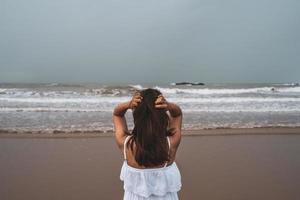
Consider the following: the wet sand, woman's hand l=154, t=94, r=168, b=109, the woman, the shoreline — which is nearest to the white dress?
the woman

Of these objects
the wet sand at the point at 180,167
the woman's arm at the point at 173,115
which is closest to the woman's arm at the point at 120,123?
the woman's arm at the point at 173,115

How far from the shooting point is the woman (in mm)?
2051

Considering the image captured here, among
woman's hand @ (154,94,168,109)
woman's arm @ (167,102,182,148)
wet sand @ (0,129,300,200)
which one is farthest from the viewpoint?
wet sand @ (0,129,300,200)

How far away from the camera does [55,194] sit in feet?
13.8

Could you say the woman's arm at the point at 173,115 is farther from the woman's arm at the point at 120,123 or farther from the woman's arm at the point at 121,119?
the woman's arm at the point at 120,123

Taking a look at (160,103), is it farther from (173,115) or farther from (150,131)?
(173,115)

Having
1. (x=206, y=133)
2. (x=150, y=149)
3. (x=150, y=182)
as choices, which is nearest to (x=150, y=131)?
(x=150, y=149)

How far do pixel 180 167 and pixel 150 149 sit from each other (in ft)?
11.2

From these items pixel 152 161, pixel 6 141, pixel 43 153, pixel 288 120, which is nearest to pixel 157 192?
pixel 152 161

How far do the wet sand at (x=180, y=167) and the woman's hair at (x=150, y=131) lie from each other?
2.26 metres

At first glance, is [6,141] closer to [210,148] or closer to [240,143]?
[210,148]

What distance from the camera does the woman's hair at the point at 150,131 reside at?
204 centimetres

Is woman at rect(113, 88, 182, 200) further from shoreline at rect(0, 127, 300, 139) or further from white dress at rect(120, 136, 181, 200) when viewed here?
shoreline at rect(0, 127, 300, 139)

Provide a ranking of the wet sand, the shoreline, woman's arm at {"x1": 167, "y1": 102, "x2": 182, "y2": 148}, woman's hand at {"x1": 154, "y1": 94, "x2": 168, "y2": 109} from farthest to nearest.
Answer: the shoreline → the wet sand → woman's arm at {"x1": 167, "y1": 102, "x2": 182, "y2": 148} → woman's hand at {"x1": 154, "y1": 94, "x2": 168, "y2": 109}
